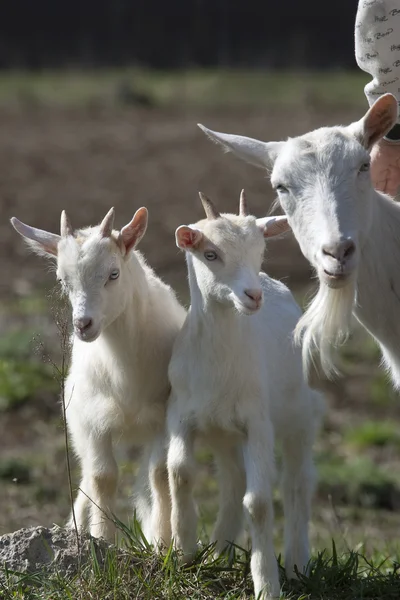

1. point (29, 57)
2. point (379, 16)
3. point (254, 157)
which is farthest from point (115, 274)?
point (29, 57)

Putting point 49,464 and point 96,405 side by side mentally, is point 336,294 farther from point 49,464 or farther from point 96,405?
point 49,464

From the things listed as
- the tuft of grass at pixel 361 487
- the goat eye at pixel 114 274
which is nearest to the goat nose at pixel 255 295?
the goat eye at pixel 114 274

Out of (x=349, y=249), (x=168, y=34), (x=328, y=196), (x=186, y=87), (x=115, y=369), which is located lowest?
(x=186, y=87)

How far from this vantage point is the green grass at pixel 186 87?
25.1 meters

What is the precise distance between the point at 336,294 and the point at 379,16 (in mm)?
1520

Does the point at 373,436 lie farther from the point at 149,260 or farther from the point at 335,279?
the point at 335,279

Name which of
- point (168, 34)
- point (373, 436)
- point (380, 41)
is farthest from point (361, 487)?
point (168, 34)

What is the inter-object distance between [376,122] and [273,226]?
613mm

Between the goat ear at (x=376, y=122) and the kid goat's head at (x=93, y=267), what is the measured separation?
98 centimetres

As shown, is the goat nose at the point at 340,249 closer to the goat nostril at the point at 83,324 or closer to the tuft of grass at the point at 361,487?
the goat nostril at the point at 83,324

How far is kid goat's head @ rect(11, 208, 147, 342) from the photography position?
5.24 metres

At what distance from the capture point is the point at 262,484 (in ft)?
17.1

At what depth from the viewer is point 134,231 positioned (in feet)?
17.9

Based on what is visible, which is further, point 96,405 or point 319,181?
point 96,405
